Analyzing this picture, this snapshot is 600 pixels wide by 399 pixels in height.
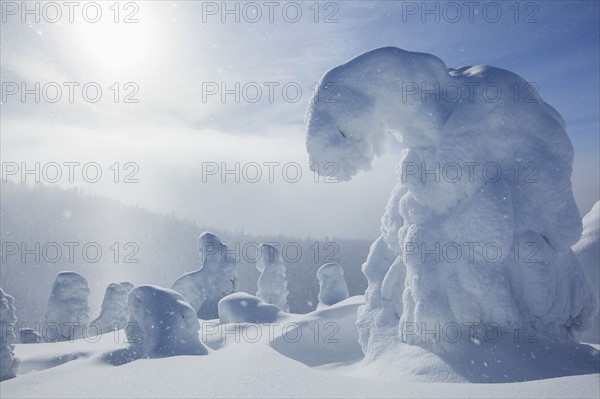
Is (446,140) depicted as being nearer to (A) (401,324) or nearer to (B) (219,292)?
(A) (401,324)

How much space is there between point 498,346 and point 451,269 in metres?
1.34

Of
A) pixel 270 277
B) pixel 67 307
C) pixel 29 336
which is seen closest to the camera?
pixel 67 307

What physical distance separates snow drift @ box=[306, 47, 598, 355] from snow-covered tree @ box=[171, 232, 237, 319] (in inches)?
661

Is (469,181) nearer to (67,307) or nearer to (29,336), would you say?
(67,307)

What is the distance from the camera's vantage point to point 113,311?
18.9 meters

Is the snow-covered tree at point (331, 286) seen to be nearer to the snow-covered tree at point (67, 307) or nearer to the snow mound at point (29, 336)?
the snow-covered tree at point (67, 307)

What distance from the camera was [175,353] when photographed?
7.87 metres

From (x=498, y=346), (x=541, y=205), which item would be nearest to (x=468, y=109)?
(x=541, y=205)

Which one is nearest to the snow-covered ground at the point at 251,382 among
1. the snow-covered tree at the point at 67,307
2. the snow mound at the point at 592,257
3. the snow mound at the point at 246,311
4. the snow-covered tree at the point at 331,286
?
the snow mound at the point at 592,257

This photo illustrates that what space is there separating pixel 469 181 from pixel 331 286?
16.9 meters

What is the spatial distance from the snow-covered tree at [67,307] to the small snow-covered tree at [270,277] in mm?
9632

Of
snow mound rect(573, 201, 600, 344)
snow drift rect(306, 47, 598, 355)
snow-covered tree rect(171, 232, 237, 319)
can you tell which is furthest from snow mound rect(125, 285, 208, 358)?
snow-covered tree rect(171, 232, 237, 319)

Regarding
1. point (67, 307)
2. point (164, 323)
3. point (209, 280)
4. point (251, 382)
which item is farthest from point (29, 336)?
point (251, 382)

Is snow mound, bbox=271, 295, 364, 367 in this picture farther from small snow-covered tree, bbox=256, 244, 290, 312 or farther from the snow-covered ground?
small snow-covered tree, bbox=256, 244, 290, 312
